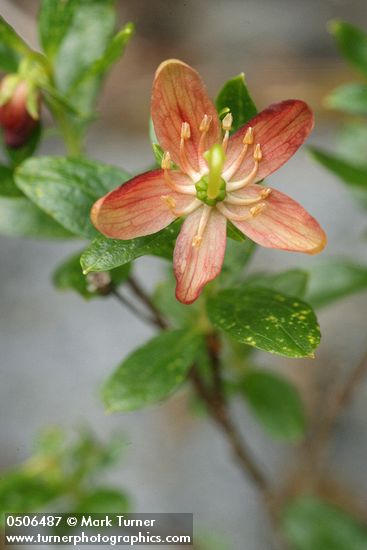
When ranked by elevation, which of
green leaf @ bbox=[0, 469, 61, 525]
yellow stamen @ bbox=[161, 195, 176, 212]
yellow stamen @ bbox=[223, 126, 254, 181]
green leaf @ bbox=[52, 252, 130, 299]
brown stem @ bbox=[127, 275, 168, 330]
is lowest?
green leaf @ bbox=[0, 469, 61, 525]

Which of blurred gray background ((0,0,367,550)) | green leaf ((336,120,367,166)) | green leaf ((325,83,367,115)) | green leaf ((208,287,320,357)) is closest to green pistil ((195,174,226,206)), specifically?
green leaf ((208,287,320,357))

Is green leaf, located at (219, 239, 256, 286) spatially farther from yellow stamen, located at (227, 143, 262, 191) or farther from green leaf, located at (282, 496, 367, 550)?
green leaf, located at (282, 496, 367, 550)

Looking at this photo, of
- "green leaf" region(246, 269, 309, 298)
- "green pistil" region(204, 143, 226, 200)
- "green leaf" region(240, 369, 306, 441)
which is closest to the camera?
"green pistil" region(204, 143, 226, 200)

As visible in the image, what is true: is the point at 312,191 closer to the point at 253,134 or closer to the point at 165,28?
the point at 165,28

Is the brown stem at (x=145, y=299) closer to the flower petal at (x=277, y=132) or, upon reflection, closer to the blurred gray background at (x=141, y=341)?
the flower petal at (x=277, y=132)

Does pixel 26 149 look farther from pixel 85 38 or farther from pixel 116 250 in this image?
pixel 116 250

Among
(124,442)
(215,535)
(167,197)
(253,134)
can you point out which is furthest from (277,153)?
(215,535)

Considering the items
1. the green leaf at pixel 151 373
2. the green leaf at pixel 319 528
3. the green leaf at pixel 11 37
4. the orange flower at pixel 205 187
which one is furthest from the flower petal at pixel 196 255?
the green leaf at pixel 319 528
